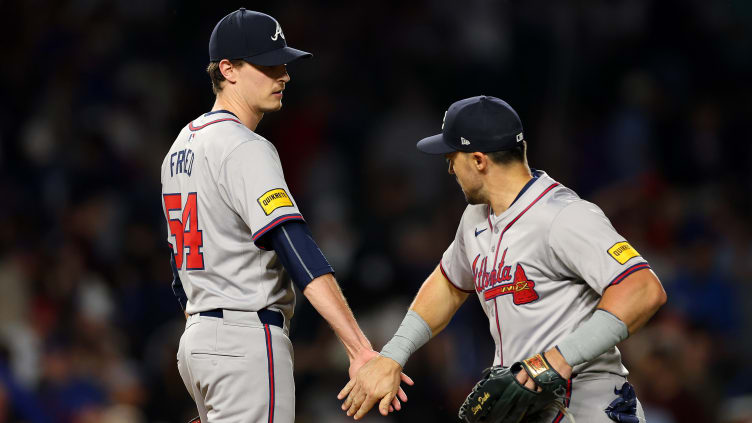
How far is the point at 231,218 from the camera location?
3.54 metres

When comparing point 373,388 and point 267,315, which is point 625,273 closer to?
point 373,388

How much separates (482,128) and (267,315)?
1.01m

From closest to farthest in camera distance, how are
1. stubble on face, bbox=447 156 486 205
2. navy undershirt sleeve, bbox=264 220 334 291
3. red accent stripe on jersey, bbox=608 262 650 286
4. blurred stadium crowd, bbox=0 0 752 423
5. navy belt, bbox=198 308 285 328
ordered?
red accent stripe on jersey, bbox=608 262 650 286, navy undershirt sleeve, bbox=264 220 334 291, navy belt, bbox=198 308 285 328, stubble on face, bbox=447 156 486 205, blurred stadium crowd, bbox=0 0 752 423

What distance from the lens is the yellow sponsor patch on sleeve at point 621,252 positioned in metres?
3.27

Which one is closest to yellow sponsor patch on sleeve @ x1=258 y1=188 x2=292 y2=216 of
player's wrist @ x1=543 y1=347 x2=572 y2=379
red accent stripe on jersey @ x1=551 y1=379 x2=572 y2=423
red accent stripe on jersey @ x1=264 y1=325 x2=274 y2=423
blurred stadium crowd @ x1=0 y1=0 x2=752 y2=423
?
red accent stripe on jersey @ x1=264 y1=325 x2=274 y2=423

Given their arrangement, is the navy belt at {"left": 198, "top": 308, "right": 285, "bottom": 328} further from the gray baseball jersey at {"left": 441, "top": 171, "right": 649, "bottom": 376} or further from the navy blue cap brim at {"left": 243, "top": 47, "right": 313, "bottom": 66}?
the navy blue cap brim at {"left": 243, "top": 47, "right": 313, "bottom": 66}

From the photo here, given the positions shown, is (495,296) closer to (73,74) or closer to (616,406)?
(616,406)

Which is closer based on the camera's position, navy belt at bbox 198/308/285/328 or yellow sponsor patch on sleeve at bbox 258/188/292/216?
yellow sponsor patch on sleeve at bbox 258/188/292/216

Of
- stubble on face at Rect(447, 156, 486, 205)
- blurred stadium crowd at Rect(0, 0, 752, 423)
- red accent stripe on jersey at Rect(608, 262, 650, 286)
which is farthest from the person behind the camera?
blurred stadium crowd at Rect(0, 0, 752, 423)

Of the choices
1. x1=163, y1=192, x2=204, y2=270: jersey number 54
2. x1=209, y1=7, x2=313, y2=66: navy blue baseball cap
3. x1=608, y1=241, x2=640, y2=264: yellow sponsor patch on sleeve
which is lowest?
x1=608, y1=241, x2=640, y2=264: yellow sponsor patch on sleeve

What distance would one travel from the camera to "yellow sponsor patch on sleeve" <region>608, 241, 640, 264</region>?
10.7ft

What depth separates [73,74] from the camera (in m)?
8.87

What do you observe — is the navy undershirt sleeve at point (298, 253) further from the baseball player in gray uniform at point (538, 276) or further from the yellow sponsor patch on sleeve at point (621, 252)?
the yellow sponsor patch on sleeve at point (621, 252)

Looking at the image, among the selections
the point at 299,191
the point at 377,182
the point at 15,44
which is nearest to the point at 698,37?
the point at 377,182
